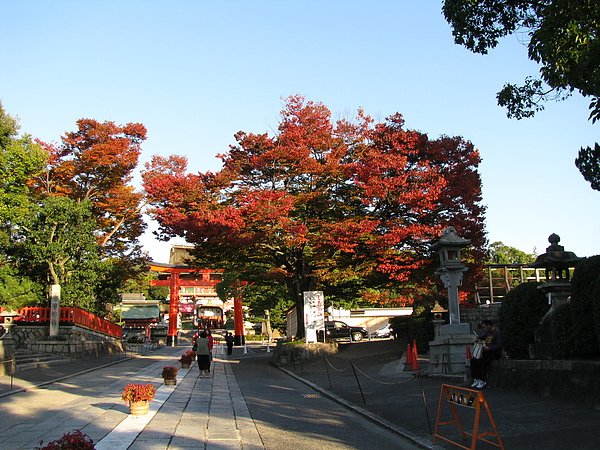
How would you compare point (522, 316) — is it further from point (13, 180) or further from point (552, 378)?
point (13, 180)

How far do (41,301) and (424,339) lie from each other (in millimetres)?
18519

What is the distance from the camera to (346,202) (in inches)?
968

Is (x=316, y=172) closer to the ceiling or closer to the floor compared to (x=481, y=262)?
closer to the ceiling

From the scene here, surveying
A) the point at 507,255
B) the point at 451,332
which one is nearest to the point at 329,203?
the point at 451,332

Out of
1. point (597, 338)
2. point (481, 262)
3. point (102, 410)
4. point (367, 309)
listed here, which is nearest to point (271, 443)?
point (102, 410)

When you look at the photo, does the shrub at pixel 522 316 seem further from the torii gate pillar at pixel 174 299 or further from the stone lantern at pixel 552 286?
the torii gate pillar at pixel 174 299

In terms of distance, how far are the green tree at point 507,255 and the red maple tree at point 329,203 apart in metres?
42.8

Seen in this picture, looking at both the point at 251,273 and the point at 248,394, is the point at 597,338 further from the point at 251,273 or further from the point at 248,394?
the point at 251,273

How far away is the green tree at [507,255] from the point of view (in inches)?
2516

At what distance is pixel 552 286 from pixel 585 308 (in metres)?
2.20

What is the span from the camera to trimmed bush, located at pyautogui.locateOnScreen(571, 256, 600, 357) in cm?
920

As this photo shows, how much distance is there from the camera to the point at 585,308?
30.7ft

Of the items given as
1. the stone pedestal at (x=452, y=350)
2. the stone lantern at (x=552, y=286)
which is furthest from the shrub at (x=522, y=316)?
the stone pedestal at (x=452, y=350)

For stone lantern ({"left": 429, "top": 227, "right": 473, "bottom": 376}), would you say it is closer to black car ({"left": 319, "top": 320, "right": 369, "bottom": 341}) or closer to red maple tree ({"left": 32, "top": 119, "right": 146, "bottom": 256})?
red maple tree ({"left": 32, "top": 119, "right": 146, "bottom": 256})
